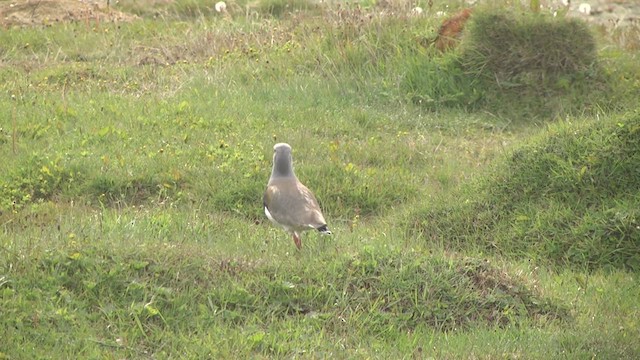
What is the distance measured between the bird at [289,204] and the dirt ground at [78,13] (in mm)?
7153

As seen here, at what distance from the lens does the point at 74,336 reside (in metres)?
6.10

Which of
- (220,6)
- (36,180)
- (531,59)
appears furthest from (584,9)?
(36,180)

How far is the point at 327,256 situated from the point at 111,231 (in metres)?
1.44

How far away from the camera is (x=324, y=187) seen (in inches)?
363

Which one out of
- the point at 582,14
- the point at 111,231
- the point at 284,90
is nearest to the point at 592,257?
the point at 111,231

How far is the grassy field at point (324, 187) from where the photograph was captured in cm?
645

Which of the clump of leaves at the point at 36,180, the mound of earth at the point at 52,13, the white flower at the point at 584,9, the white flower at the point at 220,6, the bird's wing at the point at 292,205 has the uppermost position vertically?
the bird's wing at the point at 292,205

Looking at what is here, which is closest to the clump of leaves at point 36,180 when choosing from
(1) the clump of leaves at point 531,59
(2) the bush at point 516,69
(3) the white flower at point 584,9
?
(2) the bush at point 516,69

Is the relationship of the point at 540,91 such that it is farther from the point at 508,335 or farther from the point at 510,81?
the point at 508,335

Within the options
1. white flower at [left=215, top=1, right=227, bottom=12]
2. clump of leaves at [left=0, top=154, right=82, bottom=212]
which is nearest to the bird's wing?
clump of leaves at [left=0, top=154, right=82, bottom=212]

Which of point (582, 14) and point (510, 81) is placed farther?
point (582, 14)

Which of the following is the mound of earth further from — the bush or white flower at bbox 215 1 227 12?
the bush

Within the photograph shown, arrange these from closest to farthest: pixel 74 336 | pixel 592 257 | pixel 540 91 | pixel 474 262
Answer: pixel 74 336 → pixel 474 262 → pixel 592 257 → pixel 540 91

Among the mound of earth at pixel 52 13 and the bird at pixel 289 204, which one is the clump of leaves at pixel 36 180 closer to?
the bird at pixel 289 204
